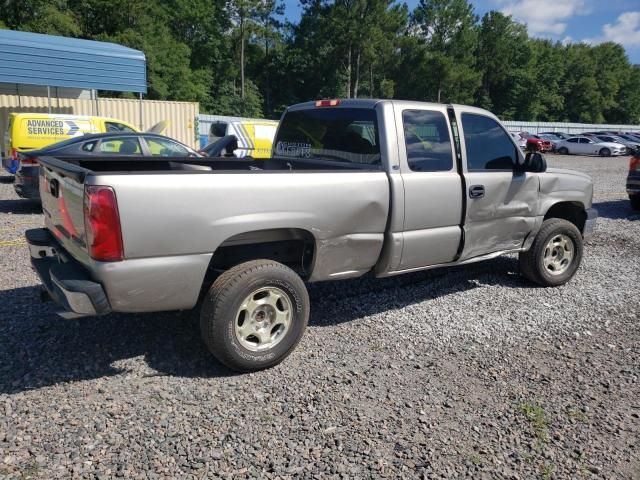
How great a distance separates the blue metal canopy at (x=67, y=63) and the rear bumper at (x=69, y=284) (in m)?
17.6

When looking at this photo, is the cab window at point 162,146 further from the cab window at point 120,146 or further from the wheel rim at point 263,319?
the wheel rim at point 263,319

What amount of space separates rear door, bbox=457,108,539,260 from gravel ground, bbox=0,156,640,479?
71cm

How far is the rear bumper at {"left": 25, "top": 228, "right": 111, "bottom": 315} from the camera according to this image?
10.6ft

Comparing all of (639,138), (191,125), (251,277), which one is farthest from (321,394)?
(639,138)

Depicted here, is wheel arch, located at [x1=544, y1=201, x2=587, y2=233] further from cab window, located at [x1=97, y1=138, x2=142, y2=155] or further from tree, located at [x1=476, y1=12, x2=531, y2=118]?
tree, located at [x1=476, y1=12, x2=531, y2=118]

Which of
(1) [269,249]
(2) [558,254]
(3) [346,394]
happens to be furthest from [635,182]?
(3) [346,394]

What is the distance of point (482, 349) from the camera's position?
14.5 feet

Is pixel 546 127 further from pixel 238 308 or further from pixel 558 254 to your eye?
pixel 238 308

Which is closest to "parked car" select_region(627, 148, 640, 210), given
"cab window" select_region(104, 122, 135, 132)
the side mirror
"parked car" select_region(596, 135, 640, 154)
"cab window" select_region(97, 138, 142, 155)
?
the side mirror

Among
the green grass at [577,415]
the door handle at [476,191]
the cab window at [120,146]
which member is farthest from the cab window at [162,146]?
the green grass at [577,415]

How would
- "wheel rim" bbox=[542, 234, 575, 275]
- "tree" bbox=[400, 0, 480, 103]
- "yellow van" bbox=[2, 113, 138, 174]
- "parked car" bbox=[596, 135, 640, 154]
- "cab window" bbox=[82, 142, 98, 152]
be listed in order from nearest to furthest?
"wheel rim" bbox=[542, 234, 575, 275] → "cab window" bbox=[82, 142, 98, 152] → "yellow van" bbox=[2, 113, 138, 174] → "parked car" bbox=[596, 135, 640, 154] → "tree" bbox=[400, 0, 480, 103]

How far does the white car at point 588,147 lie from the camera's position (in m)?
35.9

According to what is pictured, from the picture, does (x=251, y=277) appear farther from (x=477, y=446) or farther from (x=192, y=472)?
(x=477, y=446)

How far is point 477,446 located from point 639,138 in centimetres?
4809
